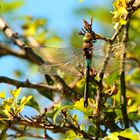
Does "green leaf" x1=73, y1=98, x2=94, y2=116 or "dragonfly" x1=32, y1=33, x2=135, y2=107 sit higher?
"dragonfly" x1=32, y1=33, x2=135, y2=107

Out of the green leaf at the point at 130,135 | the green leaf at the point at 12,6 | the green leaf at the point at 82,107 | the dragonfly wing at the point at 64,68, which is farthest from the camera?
the green leaf at the point at 12,6

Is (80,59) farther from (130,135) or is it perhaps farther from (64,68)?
(130,135)

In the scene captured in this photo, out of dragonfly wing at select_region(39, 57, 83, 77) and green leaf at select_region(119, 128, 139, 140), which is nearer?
green leaf at select_region(119, 128, 139, 140)

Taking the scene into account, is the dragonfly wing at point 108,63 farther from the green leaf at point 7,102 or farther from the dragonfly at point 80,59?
the green leaf at point 7,102

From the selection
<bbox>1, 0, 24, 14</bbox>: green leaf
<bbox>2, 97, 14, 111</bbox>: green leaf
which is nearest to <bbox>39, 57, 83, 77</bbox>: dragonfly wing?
<bbox>2, 97, 14, 111</bbox>: green leaf

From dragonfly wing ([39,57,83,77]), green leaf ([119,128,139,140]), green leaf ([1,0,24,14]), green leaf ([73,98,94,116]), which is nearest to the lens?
green leaf ([119,128,139,140])

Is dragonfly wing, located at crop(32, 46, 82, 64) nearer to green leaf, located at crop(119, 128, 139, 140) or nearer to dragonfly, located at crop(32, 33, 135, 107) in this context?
dragonfly, located at crop(32, 33, 135, 107)

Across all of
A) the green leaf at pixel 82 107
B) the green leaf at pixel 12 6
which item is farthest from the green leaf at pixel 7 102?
the green leaf at pixel 12 6

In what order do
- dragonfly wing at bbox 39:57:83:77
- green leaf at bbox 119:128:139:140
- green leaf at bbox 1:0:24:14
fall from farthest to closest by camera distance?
1. green leaf at bbox 1:0:24:14
2. dragonfly wing at bbox 39:57:83:77
3. green leaf at bbox 119:128:139:140
